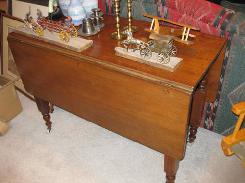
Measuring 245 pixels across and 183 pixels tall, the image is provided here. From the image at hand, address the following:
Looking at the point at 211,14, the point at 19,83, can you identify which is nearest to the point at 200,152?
the point at 211,14

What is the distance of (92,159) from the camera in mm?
2049

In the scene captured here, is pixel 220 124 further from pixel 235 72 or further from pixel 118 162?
pixel 118 162

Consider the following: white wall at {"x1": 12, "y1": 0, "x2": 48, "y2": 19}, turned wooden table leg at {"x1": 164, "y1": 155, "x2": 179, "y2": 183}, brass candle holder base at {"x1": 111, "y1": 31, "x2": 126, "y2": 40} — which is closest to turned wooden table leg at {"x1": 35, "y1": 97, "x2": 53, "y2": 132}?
brass candle holder base at {"x1": 111, "y1": 31, "x2": 126, "y2": 40}

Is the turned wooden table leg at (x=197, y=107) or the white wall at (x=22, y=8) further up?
the white wall at (x=22, y=8)

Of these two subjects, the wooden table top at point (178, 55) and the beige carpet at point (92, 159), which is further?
the beige carpet at point (92, 159)

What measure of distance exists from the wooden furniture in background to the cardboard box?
22.5 inches

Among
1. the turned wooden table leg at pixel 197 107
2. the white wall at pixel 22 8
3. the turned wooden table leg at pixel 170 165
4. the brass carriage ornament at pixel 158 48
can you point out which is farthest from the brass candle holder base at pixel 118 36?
the white wall at pixel 22 8

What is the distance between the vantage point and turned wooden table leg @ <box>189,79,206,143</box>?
5.68 feet

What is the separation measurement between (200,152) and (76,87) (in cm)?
113

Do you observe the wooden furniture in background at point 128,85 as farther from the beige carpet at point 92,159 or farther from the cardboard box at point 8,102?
the cardboard box at point 8,102

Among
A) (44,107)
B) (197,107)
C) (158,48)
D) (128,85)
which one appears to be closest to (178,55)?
(158,48)

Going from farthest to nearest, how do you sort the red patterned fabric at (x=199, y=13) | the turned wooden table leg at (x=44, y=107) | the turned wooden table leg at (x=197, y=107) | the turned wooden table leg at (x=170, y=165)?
1. the turned wooden table leg at (x=44, y=107)
2. the turned wooden table leg at (x=197, y=107)
3. the red patterned fabric at (x=199, y=13)
4. the turned wooden table leg at (x=170, y=165)

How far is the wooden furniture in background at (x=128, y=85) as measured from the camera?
4.16 ft

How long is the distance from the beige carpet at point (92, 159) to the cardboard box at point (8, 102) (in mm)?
143
